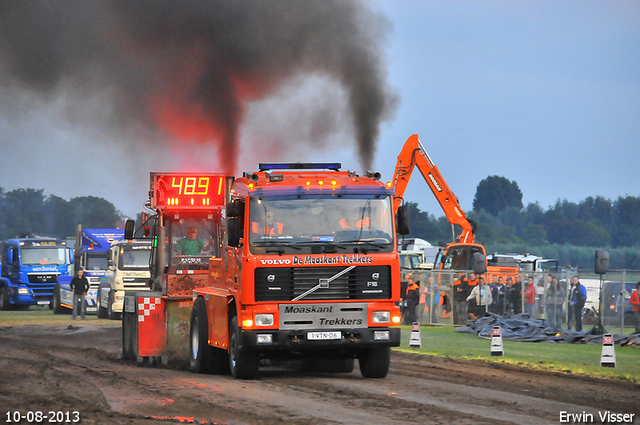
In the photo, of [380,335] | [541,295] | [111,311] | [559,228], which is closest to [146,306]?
[380,335]

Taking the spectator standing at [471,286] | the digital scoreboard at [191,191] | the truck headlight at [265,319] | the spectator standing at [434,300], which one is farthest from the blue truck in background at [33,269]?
the truck headlight at [265,319]

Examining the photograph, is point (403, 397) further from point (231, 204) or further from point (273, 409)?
point (231, 204)

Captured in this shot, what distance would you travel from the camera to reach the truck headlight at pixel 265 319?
1365 cm

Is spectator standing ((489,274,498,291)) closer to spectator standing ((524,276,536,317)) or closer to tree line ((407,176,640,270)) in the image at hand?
spectator standing ((524,276,536,317))

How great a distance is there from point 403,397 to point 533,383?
2.99m

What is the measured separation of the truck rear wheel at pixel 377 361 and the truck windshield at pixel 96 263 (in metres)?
26.9

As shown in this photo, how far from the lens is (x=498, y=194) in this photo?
163000 mm

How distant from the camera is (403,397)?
486 inches

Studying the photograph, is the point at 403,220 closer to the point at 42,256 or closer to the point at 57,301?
the point at 57,301

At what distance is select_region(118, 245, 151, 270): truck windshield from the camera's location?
33.0m

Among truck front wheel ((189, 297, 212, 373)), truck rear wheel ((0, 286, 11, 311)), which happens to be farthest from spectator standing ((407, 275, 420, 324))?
truck rear wheel ((0, 286, 11, 311))

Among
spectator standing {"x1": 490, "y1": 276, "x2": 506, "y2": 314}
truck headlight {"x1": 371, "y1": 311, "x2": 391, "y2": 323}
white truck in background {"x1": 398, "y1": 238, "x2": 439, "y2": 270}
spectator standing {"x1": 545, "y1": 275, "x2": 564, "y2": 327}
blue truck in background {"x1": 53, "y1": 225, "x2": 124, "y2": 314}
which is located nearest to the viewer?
truck headlight {"x1": 371, "y1": 311, "x2": 391, "y2": 323}

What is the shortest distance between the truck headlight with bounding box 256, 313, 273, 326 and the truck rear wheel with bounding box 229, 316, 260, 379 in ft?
1.47

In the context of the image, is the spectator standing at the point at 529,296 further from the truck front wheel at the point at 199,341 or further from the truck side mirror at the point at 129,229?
the truck front wheel at the point at 199,341
